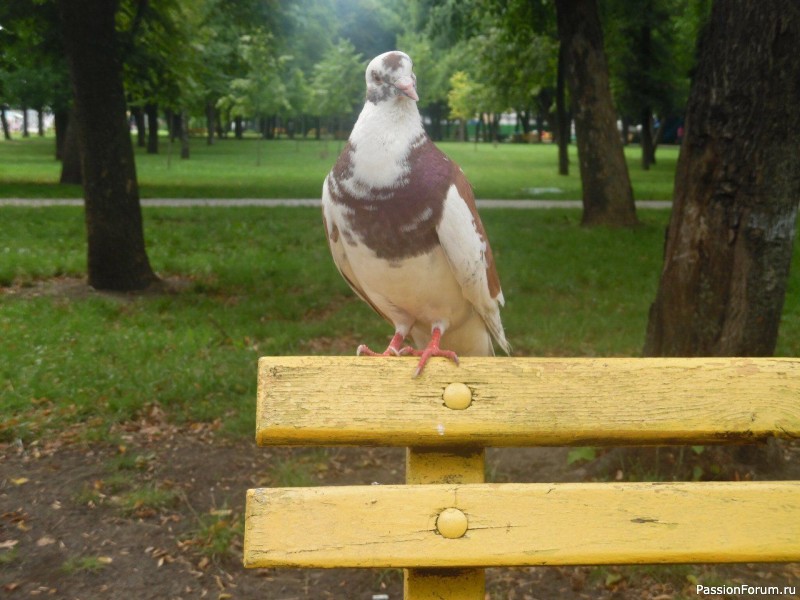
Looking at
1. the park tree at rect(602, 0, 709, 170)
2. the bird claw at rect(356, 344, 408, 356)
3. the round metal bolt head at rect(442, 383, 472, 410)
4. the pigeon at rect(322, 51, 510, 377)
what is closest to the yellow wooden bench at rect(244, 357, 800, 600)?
the round metal bolt head at rect(442, 383, 472, 410)

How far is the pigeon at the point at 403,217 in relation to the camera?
2096 mm

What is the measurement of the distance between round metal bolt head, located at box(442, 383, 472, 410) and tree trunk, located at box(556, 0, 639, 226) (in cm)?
945

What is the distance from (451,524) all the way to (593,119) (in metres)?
9.65

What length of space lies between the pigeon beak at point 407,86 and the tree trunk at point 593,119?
29.8 ft

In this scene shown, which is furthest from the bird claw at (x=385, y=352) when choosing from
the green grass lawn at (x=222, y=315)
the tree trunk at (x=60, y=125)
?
the tree trunk at (x=60, y=125)

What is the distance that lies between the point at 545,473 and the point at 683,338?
37.6 inches

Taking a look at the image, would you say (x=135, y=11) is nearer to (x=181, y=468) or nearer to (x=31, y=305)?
(x=31, y=305)

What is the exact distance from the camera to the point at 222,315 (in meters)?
6.70

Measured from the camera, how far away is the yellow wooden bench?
1.81m

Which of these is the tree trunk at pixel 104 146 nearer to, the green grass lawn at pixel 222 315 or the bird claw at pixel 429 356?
the green grass lawn at pixel 222 315

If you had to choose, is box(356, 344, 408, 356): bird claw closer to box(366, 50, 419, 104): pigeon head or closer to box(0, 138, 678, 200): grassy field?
box(366, 50, 419, 104): pigeon head

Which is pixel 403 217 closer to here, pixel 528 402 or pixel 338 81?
pixel 528 402

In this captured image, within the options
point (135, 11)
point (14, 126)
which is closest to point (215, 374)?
point (135, 11)

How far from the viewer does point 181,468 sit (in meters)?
4.33
